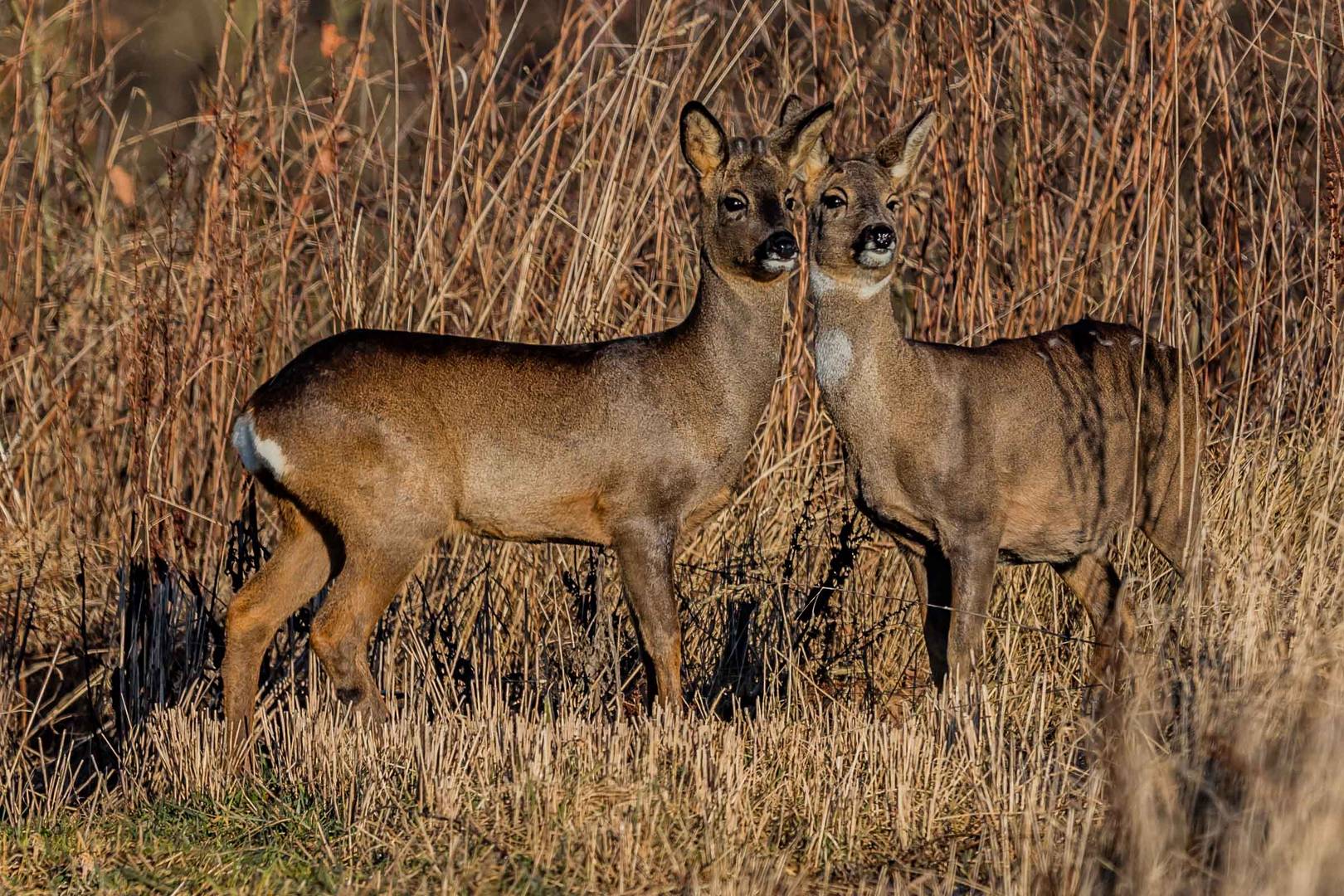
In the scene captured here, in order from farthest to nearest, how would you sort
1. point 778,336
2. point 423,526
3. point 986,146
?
point 986,146, point 778,336, point 423,526

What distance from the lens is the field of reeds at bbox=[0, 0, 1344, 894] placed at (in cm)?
422

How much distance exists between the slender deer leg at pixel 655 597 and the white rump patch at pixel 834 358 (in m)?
0.67

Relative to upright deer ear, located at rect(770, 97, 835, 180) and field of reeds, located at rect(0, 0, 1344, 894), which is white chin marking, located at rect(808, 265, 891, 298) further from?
upright deer ear, located at rect(770, 97, 835, 180)

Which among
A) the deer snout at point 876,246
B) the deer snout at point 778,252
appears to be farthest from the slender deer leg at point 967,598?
the deer snout at point 778,252

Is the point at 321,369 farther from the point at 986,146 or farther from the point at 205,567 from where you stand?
the point at 986,146

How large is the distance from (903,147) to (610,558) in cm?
190

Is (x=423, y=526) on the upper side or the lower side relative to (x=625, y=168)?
lower

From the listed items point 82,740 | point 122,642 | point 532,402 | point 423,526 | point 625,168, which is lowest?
point 82,740

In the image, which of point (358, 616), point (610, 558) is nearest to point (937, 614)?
point (610, 558)

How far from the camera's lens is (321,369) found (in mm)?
5535

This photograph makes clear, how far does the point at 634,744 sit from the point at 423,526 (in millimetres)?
992

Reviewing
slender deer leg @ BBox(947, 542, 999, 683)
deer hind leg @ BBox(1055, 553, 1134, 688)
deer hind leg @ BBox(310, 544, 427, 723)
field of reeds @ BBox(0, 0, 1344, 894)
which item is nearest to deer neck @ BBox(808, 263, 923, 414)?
field of reeds @ BBox(0, 0, 1344, 894)

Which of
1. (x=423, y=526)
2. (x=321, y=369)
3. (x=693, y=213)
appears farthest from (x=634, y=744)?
(x=693, y=213)

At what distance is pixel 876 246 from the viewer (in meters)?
5.60
